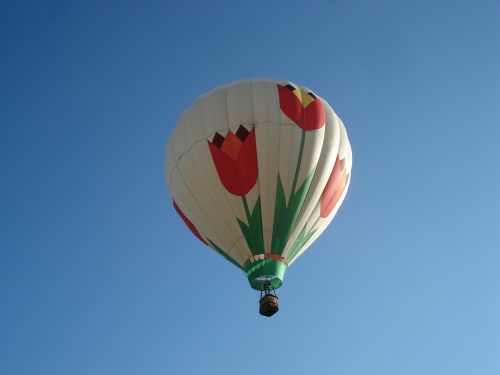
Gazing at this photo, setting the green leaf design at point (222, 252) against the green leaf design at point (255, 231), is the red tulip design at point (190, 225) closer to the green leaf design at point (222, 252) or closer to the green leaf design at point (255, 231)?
the green leaf design at point (222, 252)

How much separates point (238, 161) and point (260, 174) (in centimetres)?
65

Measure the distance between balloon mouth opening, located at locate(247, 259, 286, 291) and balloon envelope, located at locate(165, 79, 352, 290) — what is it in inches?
1.0

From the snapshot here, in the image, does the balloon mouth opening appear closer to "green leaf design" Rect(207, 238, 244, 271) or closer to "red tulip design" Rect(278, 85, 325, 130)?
"green leaf design" Rect(207, 238, 244, 271)

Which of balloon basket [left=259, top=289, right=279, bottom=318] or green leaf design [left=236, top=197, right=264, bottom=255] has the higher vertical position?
green leaf design [left=236, top=197, right=264, bottom=255]

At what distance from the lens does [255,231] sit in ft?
46.8

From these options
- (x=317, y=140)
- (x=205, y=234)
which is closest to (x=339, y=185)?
(x=317, y=140)

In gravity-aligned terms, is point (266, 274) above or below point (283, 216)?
below

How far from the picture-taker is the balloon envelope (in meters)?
14.3

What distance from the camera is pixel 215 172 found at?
14.6 m

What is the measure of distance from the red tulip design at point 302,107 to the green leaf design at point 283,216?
1.64m

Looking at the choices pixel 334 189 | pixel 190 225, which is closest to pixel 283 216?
pixel 334 189

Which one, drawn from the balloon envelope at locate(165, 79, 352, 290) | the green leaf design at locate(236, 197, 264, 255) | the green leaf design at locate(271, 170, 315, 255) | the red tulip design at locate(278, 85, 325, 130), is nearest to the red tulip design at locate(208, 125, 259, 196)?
the balloon envelope at locate(165, 79, 352, 290)

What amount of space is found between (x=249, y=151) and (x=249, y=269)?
9.67 ft

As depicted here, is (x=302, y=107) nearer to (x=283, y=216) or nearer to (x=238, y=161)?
(x=238, y=161)
